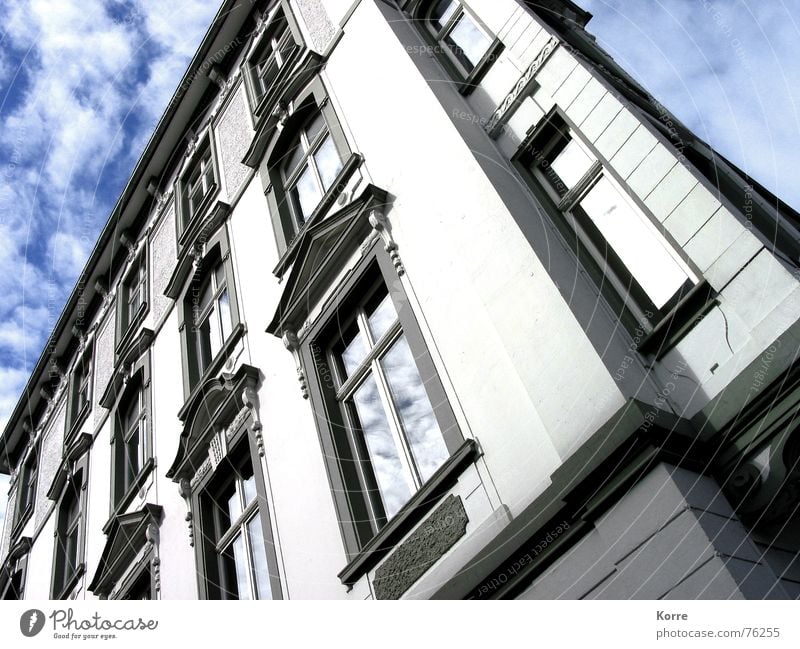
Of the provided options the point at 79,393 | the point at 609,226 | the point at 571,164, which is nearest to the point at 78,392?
the point at 79,393

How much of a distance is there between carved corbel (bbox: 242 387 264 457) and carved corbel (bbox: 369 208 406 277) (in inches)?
108

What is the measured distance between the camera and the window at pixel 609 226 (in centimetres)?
589

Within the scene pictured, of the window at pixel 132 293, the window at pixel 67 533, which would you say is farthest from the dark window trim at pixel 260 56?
the window at pixel 67 533

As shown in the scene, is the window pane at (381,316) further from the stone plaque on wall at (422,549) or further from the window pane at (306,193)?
the window pane at (306,193)

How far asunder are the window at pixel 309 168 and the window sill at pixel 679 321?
5.33 meters

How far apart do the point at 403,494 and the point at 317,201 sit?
4.78 meters

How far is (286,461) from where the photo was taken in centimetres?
857

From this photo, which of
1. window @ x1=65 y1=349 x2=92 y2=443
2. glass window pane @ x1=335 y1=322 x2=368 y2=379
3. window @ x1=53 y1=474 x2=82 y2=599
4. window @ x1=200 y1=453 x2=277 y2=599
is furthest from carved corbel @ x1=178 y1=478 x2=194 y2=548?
window @ x1=65 y1=349 x2=92 y2=443

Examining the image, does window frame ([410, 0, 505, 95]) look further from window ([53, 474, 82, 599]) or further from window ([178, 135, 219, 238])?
window ([53, 474, 82, 599])

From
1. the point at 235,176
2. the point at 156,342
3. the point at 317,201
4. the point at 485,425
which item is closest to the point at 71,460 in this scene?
the point at 156,342

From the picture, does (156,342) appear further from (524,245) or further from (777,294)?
(777,294)

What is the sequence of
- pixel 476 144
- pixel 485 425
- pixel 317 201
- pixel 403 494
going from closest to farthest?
pixel 485 425
pixel 403 494
pixel 476 144
pixel 317 201

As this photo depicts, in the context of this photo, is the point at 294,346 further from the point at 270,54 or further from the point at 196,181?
the point at 196,181
